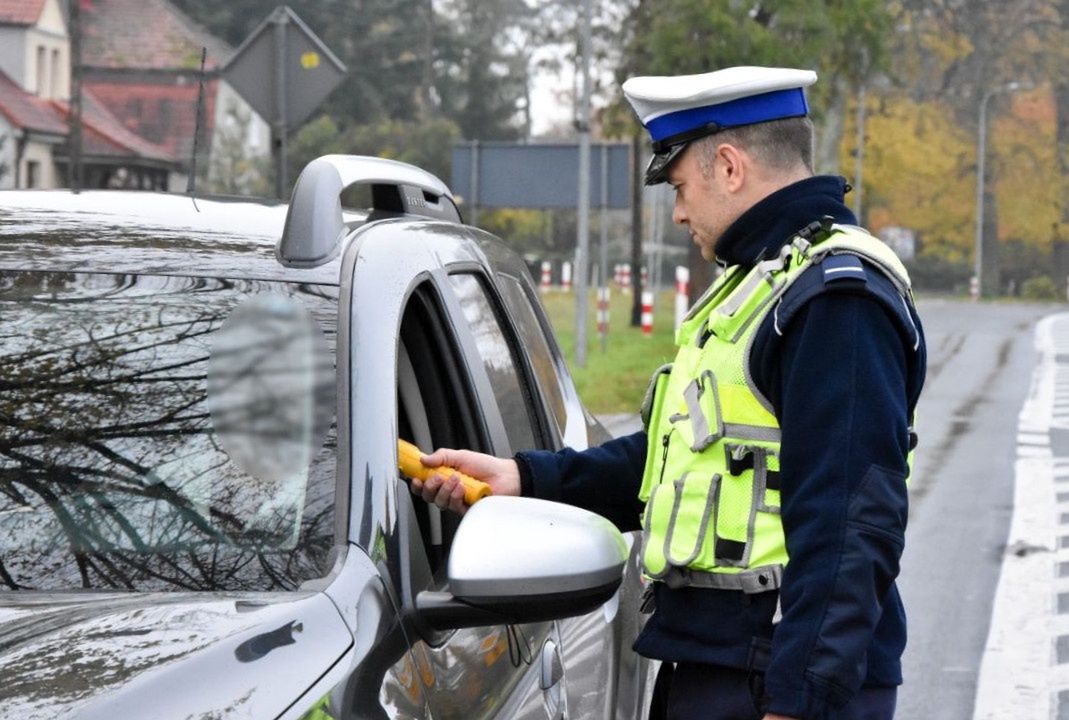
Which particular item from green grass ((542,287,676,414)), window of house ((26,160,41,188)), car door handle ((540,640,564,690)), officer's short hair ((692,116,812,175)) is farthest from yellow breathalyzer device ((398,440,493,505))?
window of house ((26,160,41,188))

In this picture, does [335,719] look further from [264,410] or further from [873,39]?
[873,39]

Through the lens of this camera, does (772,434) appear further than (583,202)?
No

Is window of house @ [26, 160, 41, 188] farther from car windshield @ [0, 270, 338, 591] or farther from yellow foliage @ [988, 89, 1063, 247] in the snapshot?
car windshield @ [0, 270, 338, 591]

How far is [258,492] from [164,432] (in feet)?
0.56

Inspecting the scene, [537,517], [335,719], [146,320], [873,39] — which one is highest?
[873,39]

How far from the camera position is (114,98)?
61.8 metres

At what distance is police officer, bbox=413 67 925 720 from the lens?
274 cm

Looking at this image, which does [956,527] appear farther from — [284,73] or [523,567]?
[523,567]

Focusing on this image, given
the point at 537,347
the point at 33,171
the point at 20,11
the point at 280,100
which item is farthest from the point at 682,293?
the point at 20,11

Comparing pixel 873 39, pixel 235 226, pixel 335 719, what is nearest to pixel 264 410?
pixel 235 226

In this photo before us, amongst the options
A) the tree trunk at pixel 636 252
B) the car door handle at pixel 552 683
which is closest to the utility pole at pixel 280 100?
the car door handle at pixel 552 683

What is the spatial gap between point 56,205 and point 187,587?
1060 millimetres

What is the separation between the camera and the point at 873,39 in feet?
Result: 81.5

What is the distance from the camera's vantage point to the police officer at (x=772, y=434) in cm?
274
